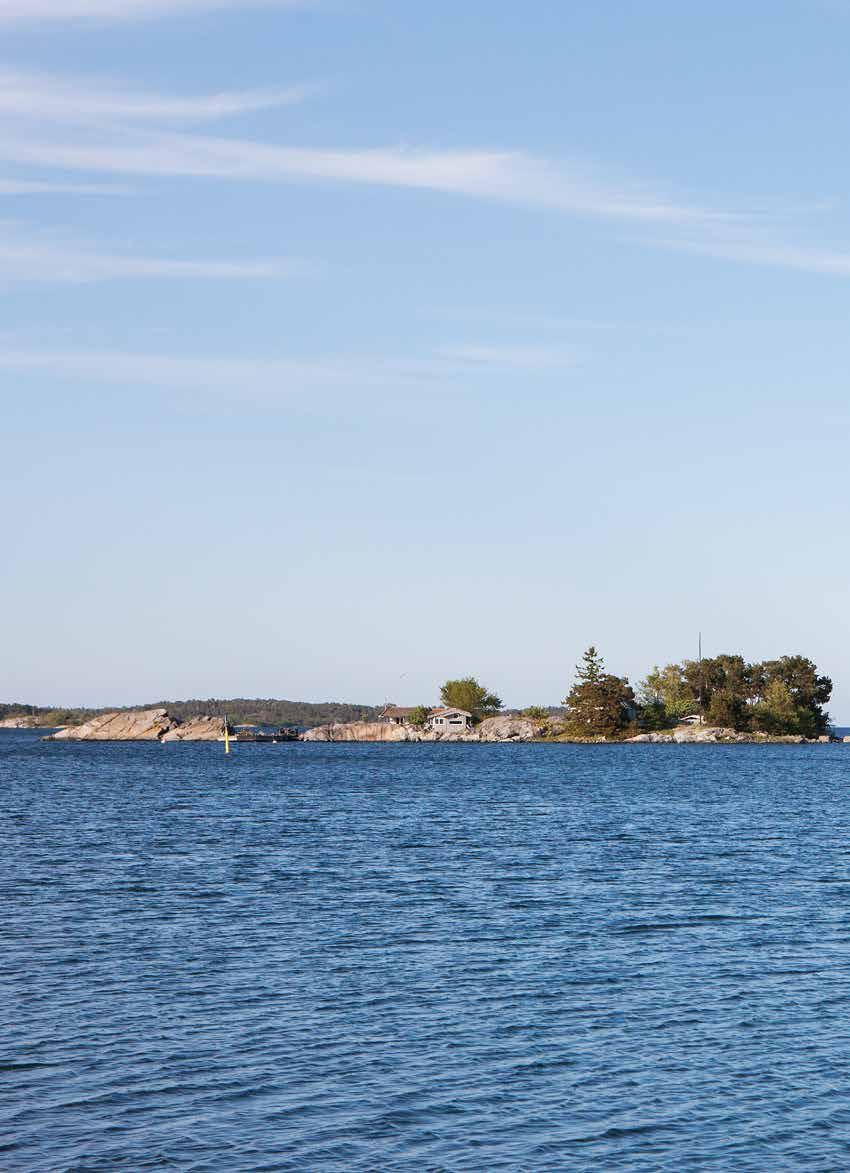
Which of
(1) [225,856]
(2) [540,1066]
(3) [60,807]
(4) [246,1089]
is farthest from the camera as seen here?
(3) [60,807]

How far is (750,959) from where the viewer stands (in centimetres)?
4206

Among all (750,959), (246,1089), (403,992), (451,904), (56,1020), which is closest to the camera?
(246,1089)

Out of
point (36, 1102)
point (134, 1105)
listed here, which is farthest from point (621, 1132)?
point (36, 1102)

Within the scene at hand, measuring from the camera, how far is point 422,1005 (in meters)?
35.9

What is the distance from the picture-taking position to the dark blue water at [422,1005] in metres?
25.5

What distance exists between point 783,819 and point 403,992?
6769cm

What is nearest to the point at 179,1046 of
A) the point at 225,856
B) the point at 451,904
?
the point at 451,904

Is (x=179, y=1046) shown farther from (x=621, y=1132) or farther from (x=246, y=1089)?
(x=621, y=1132)

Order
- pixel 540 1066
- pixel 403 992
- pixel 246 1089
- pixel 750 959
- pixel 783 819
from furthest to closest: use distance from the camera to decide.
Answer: pixel 783 819, pixel 750 959, pixel 403 992, pixel 540 1066, pixel 246 1089

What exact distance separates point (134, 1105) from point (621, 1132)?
9.35 meters

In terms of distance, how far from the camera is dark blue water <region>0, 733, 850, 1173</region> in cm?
2550

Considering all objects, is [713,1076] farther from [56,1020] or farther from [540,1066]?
[56,1020]

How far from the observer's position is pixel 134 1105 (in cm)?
2719

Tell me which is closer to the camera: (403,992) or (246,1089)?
(246,1089)
